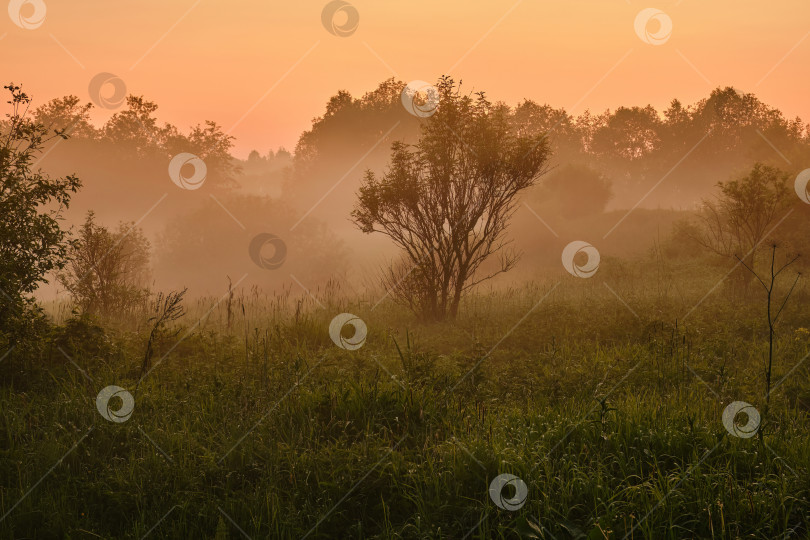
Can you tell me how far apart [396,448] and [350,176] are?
46586 millimetres

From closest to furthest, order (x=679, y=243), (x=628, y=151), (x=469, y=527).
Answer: (x=469, y=527), (x=679, y=243), (x=628, y=151)

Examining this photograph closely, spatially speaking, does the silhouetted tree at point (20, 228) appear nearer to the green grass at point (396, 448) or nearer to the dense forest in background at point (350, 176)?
the green grass at point (396, 448)

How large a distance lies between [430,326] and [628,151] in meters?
58.4

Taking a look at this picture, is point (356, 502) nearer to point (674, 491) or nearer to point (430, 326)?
point (674, 491)

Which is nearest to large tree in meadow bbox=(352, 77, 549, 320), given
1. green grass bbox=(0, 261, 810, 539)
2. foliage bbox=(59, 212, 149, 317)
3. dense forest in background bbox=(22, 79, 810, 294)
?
green grass bbox=(0, 261, 810, 539)

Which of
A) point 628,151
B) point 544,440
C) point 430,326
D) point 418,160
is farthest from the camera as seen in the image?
point 628,151

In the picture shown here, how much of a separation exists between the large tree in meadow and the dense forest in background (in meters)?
14.1

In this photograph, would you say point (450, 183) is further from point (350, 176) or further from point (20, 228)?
point (350, 176)

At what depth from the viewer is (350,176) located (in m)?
50.4

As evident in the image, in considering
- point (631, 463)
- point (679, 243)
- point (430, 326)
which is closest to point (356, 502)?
point (631, 463)

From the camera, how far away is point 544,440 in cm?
502

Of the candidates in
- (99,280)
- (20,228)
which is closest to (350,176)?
(99,280)

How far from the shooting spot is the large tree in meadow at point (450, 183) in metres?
13.3

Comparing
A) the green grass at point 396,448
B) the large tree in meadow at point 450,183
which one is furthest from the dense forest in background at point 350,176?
the green grass at point 396,448
